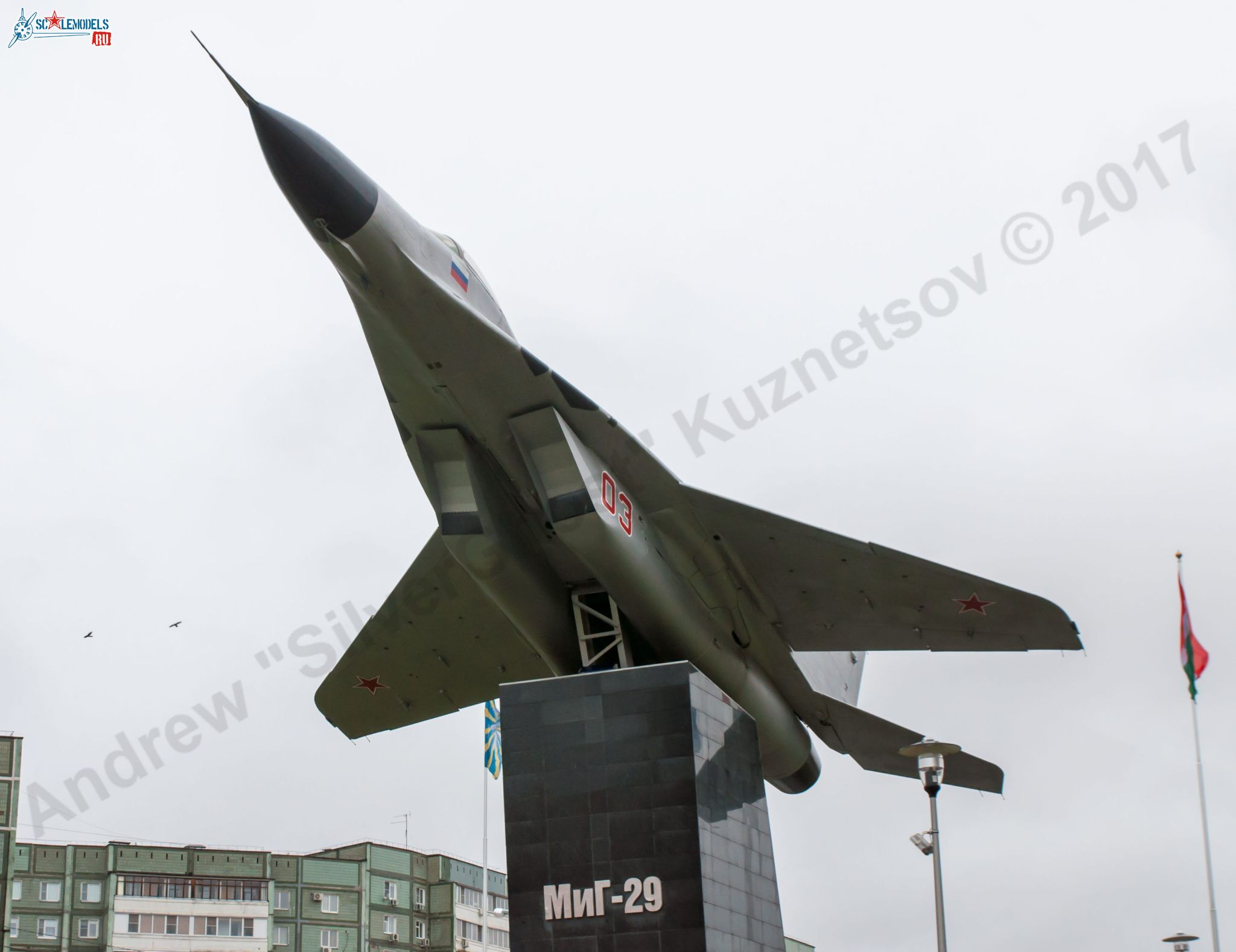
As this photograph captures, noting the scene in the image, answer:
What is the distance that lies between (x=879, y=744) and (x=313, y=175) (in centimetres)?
1103

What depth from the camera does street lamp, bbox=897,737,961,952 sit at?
13406 millimetres

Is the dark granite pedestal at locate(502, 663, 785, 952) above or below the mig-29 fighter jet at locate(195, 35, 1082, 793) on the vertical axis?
below

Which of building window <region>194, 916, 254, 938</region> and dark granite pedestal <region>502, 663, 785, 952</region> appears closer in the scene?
dark granite pedestal <region>502, 663, 785, 952</region>

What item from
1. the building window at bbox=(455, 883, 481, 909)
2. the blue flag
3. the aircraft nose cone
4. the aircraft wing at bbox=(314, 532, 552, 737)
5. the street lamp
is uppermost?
the aircraft nose cone

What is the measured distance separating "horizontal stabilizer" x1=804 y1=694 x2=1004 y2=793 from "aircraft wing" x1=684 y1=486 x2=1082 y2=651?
4.79 ft

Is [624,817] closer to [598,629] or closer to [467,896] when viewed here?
[598,629]

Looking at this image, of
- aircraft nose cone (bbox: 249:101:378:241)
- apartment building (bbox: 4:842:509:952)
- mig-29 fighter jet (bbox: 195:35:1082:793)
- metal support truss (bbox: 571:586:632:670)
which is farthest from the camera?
apartment building (bbox: 4:842:509:952)

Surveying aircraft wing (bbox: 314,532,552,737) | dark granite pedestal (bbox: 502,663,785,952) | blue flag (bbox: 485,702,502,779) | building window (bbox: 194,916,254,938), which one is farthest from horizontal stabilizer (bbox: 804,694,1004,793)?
building window (bbox: 194,916,254,938)

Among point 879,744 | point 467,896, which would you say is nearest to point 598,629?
point 879,744

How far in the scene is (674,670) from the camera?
48.9 ft

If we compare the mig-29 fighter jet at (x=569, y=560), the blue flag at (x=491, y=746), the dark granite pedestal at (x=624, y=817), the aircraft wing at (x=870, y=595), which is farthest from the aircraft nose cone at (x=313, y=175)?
the blue flag at (x=491, y=746)

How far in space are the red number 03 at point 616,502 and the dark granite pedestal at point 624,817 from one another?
1.61m

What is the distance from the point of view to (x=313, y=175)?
41.0 ft

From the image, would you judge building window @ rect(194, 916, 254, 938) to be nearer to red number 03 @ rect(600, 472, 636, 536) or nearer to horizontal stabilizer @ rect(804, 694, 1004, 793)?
horizontal stabilizer @ rect(804, 694, 1004, 793)
